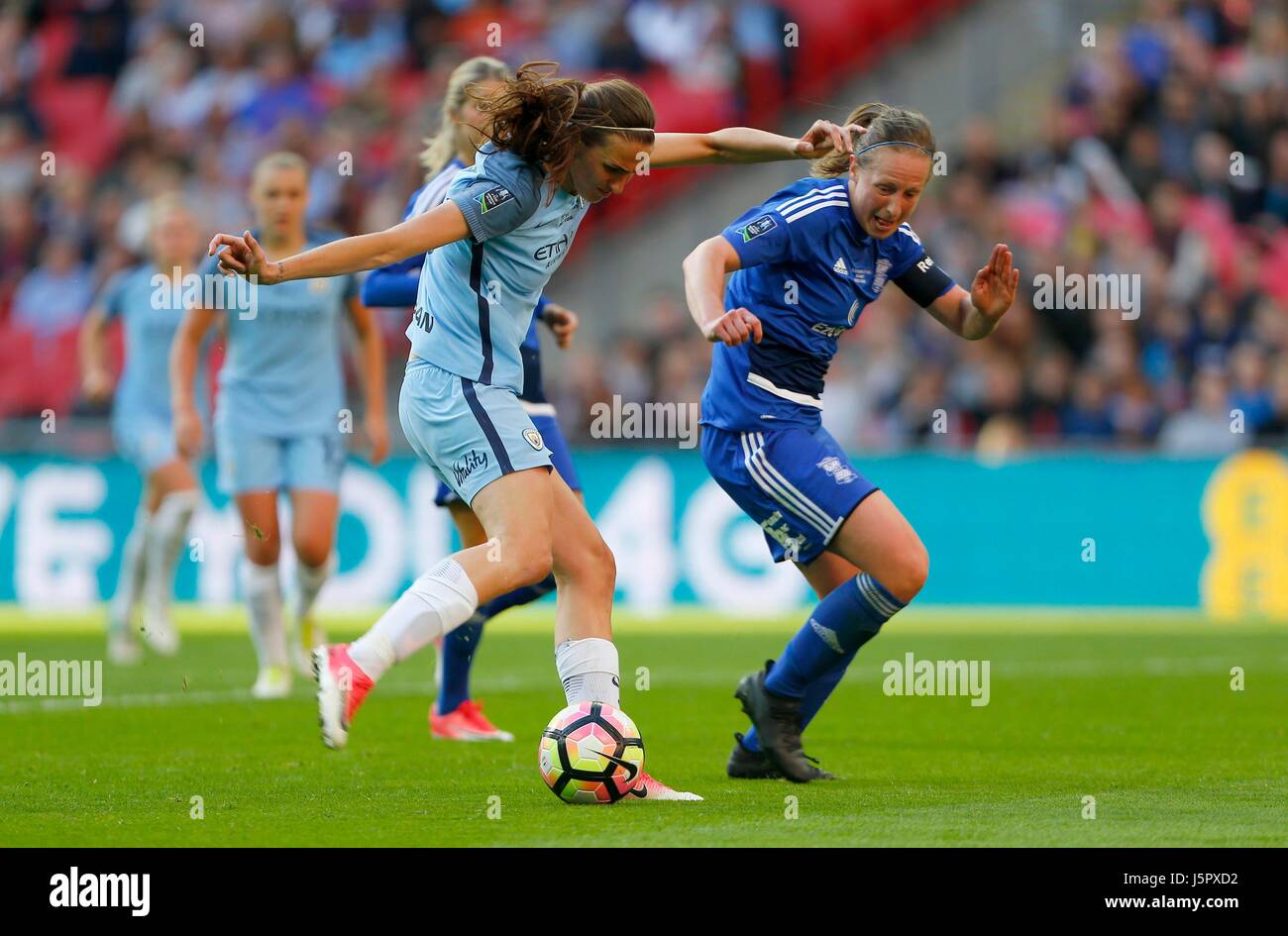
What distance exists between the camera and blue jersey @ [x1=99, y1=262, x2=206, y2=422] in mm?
13484

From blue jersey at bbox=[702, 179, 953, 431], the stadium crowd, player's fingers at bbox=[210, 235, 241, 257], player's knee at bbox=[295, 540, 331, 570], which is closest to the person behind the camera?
player's fingers at bbox=[210, 235, 241, 257]

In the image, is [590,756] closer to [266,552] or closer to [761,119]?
[266,552]

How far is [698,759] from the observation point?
7.90 meters

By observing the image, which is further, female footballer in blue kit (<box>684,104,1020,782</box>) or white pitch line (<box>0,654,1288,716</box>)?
white pitch line (<box>0,654,1288,716</box>)

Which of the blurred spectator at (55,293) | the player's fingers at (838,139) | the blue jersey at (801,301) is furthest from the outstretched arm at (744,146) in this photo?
the blurred spectator at (55,293)

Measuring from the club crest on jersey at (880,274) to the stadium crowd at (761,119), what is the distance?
951 cm

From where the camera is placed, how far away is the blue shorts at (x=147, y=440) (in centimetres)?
1323

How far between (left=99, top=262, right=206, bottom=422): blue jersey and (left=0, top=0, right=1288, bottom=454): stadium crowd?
5.38 m

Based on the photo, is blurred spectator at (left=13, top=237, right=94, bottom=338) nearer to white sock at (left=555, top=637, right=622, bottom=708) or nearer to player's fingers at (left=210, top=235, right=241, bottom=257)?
white sock at (left=555, top=637, right=622, bottom=708)

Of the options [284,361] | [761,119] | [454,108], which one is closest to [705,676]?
[284,361]

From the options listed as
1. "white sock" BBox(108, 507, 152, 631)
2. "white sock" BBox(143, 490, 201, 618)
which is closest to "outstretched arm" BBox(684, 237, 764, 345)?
"white sock" BBox(143, 490, 201, 618)

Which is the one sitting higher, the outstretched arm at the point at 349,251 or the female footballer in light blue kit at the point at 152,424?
the female footballer in light blue kit at the point at 152,424

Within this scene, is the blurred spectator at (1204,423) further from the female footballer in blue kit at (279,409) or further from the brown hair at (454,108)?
the brown hair at (454,108)
